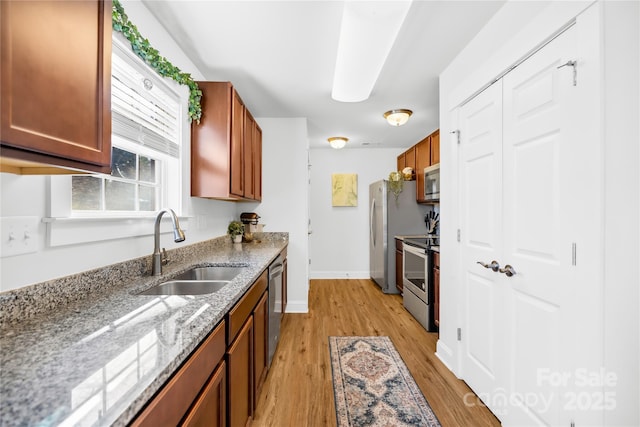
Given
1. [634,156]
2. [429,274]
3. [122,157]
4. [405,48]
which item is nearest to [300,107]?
[405,48]

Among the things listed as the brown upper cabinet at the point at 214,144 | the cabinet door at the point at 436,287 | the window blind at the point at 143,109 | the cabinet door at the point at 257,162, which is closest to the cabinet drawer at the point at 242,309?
the brown upper cabinet at the point at 214,144

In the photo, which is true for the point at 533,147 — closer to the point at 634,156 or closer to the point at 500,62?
the point at 634,156

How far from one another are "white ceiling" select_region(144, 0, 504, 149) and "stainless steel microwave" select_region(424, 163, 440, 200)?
699 millimetres

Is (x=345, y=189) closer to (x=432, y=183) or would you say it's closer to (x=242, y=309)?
(x=432, y=183)

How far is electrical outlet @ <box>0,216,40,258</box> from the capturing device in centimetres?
88

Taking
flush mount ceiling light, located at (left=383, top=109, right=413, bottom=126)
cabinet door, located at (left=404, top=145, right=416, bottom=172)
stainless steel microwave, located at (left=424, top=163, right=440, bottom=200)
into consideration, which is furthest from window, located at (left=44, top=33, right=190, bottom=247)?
cabinet door, located at (left=404, top=145, right=416, bottom=172)

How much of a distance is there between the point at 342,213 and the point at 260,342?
3.64 metres

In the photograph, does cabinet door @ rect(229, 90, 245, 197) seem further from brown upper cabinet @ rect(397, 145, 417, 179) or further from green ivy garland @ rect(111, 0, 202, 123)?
brown upper cabinet @ rect(397, 145, 417, 179)

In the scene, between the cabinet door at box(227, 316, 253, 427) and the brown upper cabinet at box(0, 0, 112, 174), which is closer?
the brown upper cabinet at box(0, 0, 112, 174)

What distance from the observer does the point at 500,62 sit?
1614mm

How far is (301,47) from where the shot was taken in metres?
2.01

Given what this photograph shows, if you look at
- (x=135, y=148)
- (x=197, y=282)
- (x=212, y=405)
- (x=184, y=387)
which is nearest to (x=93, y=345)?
(x=184, y=387)

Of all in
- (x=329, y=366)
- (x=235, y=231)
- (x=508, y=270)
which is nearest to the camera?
(x=508, y=270)

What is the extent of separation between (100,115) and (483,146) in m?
1.98
